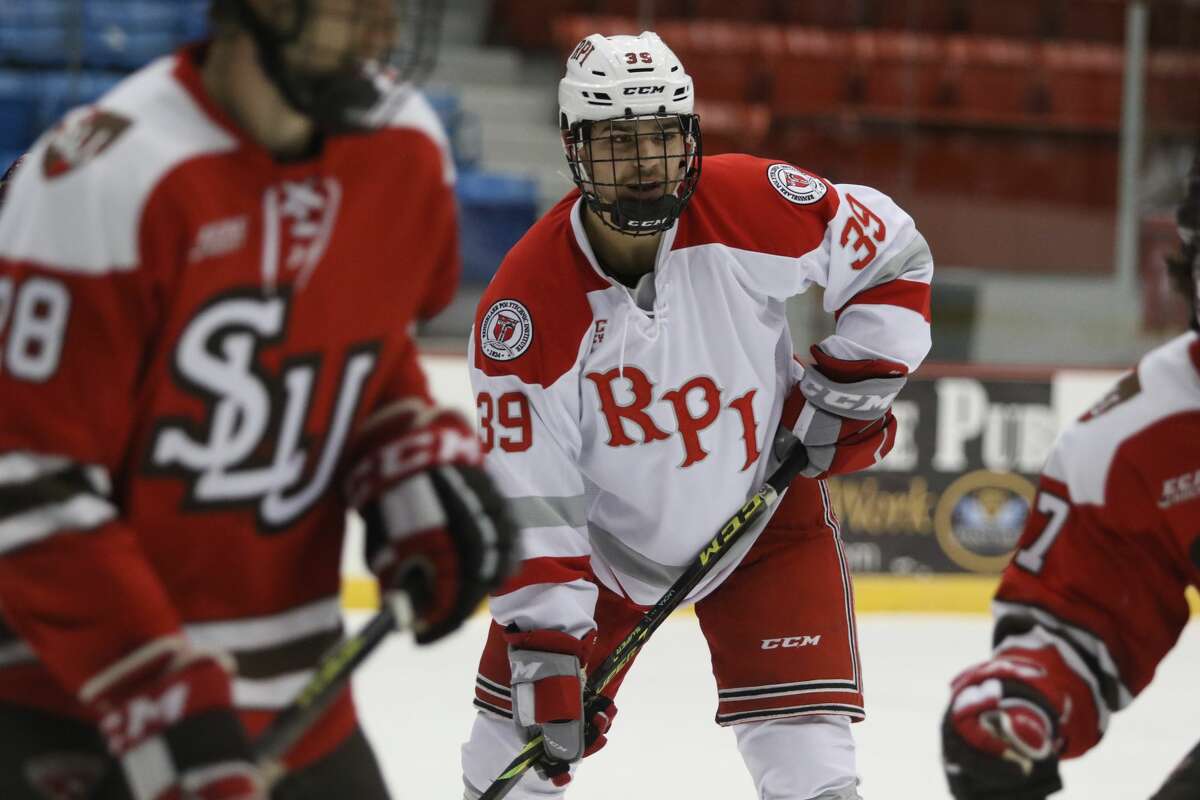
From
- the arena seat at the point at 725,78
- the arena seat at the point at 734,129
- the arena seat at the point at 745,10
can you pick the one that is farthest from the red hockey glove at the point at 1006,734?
the arena seat at the point at 745,10

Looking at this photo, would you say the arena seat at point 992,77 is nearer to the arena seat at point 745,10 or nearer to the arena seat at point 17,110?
the arena seat at point 745,10

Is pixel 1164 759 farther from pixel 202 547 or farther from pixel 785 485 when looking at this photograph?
pixel 202 547

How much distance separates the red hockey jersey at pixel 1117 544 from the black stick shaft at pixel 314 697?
0.59 metres

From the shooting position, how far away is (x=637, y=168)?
7.20 feet

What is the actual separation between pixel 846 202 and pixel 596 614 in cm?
67

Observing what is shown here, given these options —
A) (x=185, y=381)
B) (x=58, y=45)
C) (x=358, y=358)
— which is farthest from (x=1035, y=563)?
(x=58, y=45)

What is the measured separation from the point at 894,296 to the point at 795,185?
0.22m

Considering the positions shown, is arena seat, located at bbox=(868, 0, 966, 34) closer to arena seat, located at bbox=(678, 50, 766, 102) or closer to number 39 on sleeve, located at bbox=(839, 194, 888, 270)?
arena seat, located at bbox=(678, 50, 766, 102)

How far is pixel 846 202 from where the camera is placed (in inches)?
95.0

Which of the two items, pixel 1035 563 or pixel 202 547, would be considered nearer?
pixel 202 547

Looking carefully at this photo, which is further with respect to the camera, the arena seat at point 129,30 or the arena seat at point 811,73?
the arena seat at point 811,73

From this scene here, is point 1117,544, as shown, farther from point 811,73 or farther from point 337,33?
point 811,73

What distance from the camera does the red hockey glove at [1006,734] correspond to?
1.49m

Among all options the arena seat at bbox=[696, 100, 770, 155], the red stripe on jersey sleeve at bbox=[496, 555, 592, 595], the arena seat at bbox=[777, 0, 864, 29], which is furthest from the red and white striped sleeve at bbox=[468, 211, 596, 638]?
the arena seat at bbox=[777, 0, 864, 29]
